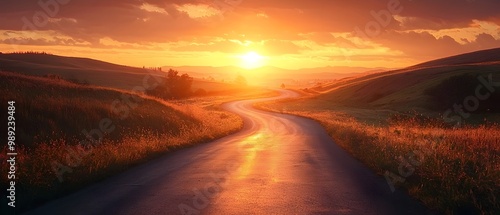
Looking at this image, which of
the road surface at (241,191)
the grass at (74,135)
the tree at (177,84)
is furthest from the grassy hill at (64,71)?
the road surface at (241,191)

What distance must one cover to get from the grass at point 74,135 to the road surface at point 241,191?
0.71 m

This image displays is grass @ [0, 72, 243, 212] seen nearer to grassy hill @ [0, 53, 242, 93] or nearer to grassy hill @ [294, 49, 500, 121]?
grassy hill @ [294, 49, 500, 121]

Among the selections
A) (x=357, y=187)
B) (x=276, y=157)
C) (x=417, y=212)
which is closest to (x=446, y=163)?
(x=357, y=187)

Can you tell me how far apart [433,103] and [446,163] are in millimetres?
50796

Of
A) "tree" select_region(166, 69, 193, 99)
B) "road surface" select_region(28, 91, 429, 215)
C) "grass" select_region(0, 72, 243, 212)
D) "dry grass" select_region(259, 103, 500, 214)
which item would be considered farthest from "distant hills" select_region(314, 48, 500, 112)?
"road surface" select_region(28, 91, 429, 215)

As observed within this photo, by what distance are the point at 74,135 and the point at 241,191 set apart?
40.6 feet

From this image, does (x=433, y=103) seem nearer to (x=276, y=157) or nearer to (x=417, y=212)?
(x=276, y=157)

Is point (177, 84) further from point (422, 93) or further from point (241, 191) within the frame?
point (241, 191)

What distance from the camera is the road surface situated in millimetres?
8484

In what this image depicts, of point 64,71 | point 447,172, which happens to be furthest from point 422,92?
point 64,71

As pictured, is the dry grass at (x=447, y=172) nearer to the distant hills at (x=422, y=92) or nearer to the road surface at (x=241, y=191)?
the road surface at (x=241, y=191)

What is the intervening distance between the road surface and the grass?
0.71 metres

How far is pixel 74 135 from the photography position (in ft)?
64.1

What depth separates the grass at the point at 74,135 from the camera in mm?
10797
